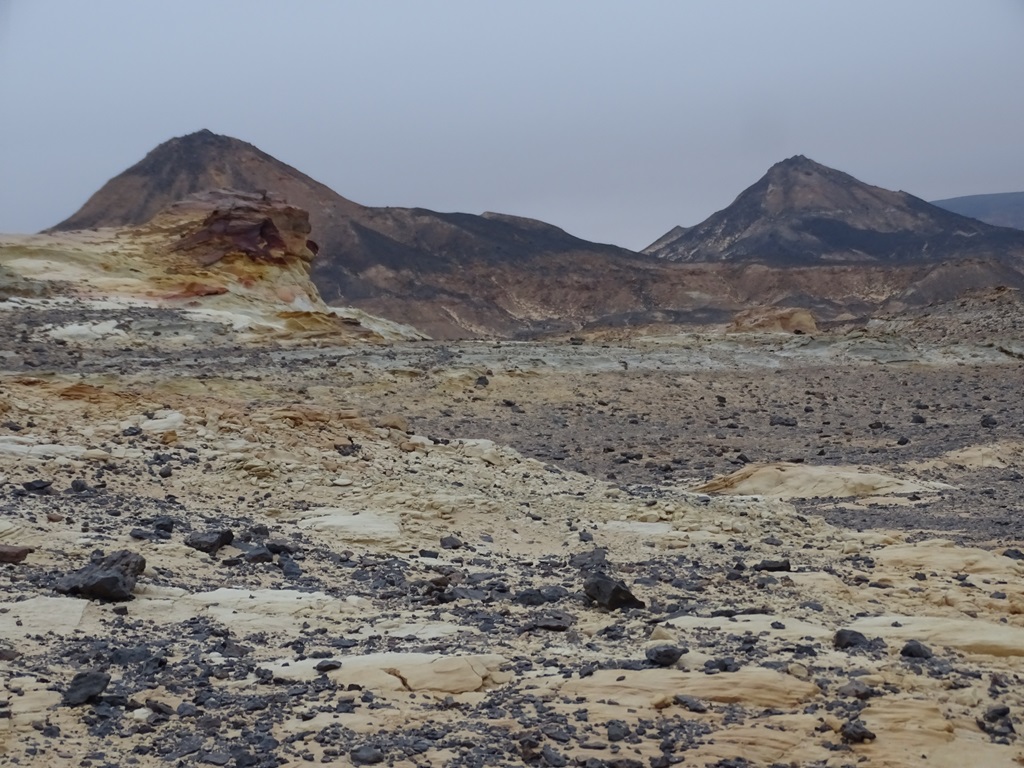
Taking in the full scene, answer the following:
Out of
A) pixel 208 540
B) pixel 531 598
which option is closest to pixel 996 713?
pixel 531 598

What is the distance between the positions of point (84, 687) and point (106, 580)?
4.86ft

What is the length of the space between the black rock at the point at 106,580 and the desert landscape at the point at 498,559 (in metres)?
0.02

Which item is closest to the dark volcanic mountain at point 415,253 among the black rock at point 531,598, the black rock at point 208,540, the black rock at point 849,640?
the black rock at point 208,540

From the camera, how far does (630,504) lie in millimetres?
9719

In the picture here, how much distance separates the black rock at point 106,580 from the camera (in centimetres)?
597

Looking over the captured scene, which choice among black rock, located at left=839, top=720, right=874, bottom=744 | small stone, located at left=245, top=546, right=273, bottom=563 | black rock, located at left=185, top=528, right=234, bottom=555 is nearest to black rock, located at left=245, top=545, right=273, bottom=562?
small stone, located at left=245, top=546, right=273, bottom=563

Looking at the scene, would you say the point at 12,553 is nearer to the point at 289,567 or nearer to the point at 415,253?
the point at 289,567

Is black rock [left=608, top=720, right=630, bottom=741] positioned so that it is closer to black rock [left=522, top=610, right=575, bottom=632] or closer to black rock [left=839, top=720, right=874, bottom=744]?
black rock [left=839, top=720, right=874, bottom=744]

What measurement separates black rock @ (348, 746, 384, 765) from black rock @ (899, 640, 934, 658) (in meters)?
2.64

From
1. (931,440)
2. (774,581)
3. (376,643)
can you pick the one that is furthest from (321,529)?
(931,440)

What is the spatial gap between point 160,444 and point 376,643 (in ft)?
15.4

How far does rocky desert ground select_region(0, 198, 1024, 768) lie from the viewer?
177 inches

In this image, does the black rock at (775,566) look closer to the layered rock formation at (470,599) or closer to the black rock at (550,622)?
the layered rock formation at (470,599)

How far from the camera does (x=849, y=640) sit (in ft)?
18.3
